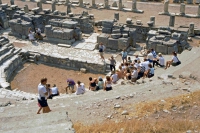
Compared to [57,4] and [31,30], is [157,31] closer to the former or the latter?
[31,30]

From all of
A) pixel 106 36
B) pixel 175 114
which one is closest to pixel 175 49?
pixel 106 36

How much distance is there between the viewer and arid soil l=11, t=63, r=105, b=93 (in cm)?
→ 1981

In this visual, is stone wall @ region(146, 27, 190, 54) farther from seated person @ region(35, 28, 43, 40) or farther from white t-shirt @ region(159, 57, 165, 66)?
seated person @ region(35, 28, 43, 40)

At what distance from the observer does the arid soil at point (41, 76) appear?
65.0 ft

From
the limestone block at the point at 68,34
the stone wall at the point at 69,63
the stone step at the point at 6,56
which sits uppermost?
the limestone block at the point at 68,34

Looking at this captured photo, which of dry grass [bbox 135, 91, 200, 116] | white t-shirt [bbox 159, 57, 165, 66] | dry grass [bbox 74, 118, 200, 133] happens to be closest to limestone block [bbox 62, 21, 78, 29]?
white t-shirt [bbox 159, 57, 165, 66]

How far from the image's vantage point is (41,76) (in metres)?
21.0

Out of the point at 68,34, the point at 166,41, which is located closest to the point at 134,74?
the point at 166,41

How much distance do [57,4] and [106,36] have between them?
1515cm

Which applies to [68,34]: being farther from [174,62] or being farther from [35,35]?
[174,62]

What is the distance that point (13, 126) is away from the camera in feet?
32.0

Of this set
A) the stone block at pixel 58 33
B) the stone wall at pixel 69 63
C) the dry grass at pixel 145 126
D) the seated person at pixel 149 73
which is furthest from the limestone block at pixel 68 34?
the dry grass at pixel 145 126

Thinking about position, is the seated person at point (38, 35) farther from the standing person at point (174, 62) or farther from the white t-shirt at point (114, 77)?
the standing person at point (174, 62)

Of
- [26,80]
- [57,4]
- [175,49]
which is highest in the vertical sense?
[57,4]
